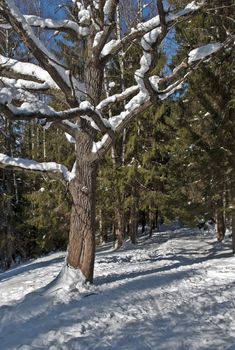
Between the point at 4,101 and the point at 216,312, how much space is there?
406 cm

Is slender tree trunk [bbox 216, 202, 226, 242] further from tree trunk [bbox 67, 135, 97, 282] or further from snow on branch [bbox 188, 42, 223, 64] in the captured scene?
snow on branch [bbox 188, 42, 223, 64]

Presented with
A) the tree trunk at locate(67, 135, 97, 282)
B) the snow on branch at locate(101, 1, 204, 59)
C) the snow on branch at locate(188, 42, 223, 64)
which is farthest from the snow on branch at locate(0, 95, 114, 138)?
the snow on branch at locate(188, 42, 223, 64)

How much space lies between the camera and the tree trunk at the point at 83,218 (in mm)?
8039

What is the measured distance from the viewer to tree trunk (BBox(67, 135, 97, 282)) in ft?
26.4

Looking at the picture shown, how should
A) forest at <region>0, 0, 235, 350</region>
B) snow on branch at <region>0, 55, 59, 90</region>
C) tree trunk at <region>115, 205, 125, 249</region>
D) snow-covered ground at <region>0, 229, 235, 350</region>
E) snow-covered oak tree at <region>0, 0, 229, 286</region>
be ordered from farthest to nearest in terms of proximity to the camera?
tree trunk at <region>115, 205, 125, 249</region> < snow on branch at <region>0, 55, 59, 90</region> < snow-covered oak tree at <region>0, 0, 229, 286</region> < forest at <region>0, 0, 235, 350</region> < snow-covered ground at <region>0, 229, 235, 350</region>

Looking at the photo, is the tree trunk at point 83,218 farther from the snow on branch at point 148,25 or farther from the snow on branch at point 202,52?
the snow on branch at point 202,52

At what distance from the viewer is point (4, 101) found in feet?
20.4

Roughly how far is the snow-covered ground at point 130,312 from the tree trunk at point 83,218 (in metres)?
0.51

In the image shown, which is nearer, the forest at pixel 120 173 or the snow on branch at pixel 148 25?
the forest at pixel 120 173

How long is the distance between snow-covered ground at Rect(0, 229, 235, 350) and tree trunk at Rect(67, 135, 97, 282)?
1.68 ft

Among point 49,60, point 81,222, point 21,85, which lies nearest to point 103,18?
point 49,60

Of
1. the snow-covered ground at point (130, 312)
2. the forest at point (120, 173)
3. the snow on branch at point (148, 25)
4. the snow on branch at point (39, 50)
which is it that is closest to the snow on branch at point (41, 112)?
the forest at point (120, 173)

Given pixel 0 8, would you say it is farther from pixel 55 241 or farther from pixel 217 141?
pixel 55 241

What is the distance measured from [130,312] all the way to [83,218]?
2289 mm
